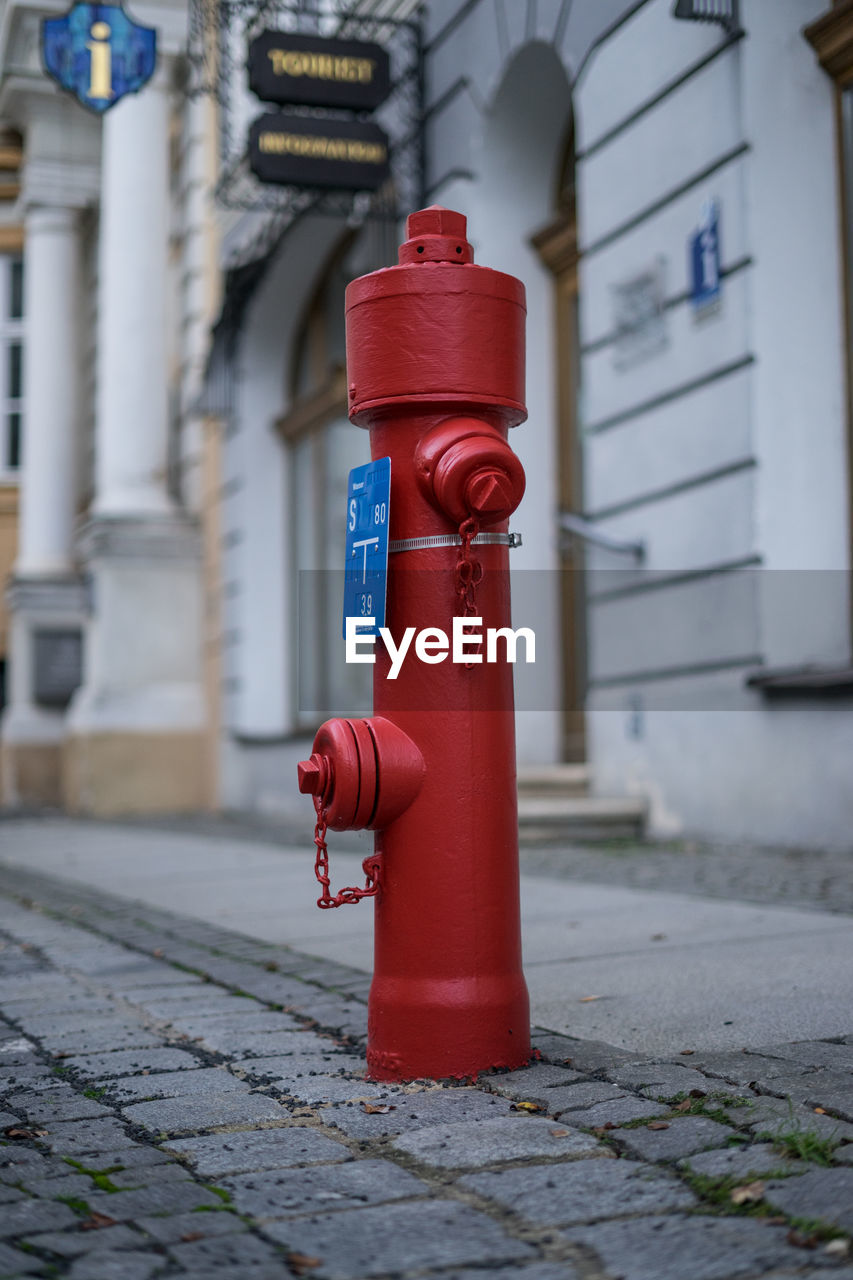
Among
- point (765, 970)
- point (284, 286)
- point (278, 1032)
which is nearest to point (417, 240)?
point (278, 1032)

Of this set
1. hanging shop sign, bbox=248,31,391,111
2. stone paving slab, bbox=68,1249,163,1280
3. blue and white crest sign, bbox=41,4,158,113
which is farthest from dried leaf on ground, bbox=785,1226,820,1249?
blue and white crest sign, bbox=41,4,158,113

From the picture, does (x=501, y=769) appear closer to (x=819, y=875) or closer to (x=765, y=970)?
(x=765, y=970)

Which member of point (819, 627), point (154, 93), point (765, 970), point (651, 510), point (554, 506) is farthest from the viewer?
point (154, 93)

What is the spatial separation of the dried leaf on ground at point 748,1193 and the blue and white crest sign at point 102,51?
9055mm

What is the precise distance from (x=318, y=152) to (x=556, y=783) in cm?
455

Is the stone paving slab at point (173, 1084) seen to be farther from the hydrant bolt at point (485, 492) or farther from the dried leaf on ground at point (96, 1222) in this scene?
the hydrant bolt at point (485, 492)

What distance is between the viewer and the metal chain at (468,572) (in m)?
2.91

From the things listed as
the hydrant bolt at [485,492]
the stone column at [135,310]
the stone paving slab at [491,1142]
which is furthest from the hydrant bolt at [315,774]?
the stone column at [135,310]

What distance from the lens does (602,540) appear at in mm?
8211

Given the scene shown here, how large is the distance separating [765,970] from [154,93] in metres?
12.8

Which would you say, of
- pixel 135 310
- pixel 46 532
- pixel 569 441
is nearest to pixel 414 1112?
pixel 569 441

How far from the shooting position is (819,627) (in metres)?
7.11

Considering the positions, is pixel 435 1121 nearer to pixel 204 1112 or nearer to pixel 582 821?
pixel 204 1112

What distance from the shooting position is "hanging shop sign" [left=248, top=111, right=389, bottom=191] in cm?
976
